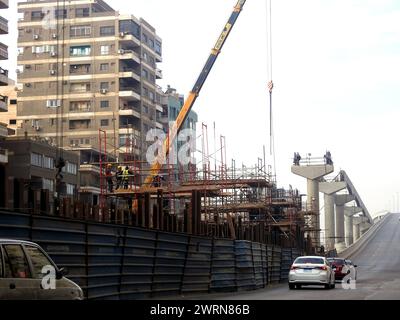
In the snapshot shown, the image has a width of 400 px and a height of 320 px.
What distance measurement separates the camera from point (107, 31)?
86.2 meters

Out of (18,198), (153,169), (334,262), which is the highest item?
(153,169)

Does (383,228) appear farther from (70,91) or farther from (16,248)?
(16,248)

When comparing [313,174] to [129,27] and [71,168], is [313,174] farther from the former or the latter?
[71,168]

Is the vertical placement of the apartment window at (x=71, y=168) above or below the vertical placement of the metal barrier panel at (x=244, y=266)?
above

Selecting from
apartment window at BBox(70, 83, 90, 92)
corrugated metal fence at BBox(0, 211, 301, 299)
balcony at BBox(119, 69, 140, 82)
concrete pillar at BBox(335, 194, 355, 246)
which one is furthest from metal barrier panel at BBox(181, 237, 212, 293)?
concrete pillar at BBox(335, 194, 355, 246)

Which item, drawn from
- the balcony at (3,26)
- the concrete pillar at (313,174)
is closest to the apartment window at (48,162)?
the balcony at (3,26)

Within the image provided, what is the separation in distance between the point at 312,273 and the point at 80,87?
2325 inches

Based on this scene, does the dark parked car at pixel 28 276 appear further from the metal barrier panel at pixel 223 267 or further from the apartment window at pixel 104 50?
the apartment window at pixel 104 50

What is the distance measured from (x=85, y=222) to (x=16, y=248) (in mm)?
8231

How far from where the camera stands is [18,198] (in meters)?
17.8

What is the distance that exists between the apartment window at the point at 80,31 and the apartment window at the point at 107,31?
2.36 meters

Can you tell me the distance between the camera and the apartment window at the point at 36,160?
6062 centimetres

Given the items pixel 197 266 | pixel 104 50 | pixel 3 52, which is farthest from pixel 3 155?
pixel 197 266
